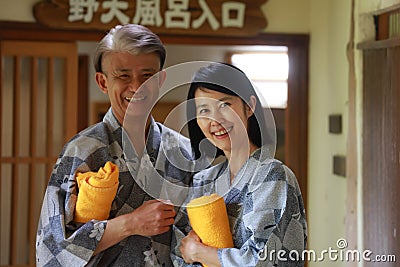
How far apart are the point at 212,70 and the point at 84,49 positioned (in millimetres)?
3407

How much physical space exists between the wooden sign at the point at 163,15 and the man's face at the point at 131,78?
175 cm

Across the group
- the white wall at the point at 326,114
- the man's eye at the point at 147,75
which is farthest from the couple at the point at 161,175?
the white wall at the point at 326,114

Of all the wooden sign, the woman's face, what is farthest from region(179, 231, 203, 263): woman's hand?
the wooden sign

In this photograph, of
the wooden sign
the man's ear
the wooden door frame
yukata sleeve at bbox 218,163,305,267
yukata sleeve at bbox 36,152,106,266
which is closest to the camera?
yukata sleeve at bbox 218,163,305,267

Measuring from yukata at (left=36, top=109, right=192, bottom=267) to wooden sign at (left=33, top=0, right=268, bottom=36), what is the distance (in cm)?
170

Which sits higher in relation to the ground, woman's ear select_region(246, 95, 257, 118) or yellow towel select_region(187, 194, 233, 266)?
woman's ear select_region(246, 95, 257, 118)

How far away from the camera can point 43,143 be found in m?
3.46

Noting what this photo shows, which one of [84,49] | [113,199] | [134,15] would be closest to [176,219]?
[113,199]

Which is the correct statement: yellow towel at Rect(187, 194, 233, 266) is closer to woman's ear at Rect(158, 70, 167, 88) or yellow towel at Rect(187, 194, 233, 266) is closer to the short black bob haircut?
the short black bob haircut

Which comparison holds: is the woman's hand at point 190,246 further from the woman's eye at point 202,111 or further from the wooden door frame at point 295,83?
the wooden door frame at point 295,83

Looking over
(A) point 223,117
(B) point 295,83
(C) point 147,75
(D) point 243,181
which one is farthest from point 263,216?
(B) point 295,83

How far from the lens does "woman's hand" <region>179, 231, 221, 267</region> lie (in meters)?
1.42

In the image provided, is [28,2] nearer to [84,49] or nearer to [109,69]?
[84,49]

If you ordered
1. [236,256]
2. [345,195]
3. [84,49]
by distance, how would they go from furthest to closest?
1. [84,49]
2. [345,195]
3. [236,256]
